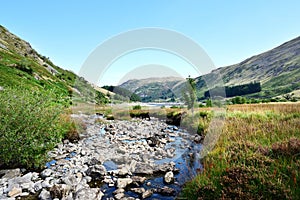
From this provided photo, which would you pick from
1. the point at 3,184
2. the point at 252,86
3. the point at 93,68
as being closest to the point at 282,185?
the point at 3,184

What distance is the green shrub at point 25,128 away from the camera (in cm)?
692

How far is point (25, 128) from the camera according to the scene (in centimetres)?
723

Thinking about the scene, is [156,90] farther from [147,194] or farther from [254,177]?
[254,177]

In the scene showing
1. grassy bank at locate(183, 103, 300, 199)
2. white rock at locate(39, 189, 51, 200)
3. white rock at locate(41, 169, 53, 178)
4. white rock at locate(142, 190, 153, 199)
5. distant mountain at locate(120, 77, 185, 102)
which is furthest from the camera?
distant mountain at locate(120, 77, 185, 102)

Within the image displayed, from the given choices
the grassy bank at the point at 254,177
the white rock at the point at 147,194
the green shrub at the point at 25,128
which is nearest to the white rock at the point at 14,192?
the green shrub at the point at 25,128

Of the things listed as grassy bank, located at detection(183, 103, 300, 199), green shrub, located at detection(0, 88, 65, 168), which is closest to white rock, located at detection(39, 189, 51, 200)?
green shrub, located at detection(0, 88, 65, 168)

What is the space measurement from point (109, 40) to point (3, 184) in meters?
13.0

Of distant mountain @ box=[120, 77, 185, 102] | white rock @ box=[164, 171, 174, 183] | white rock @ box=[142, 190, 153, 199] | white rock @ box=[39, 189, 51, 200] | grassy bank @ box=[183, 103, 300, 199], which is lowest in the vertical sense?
white rock @ box=[142, 190, 153, 199]

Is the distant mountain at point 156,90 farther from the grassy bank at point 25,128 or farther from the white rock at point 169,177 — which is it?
the white rock at point 169,177

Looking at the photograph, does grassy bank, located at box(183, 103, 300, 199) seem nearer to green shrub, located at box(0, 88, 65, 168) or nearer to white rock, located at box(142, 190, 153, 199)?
white rock, located at box(142, 190, 153, 199)

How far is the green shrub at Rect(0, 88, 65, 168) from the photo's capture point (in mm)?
6918

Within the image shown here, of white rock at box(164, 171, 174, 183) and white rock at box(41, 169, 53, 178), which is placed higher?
white rock at box(41, 169, 53, 178)

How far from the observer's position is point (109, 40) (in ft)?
55.9

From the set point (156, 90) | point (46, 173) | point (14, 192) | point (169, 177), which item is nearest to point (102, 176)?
point (46, 173)
